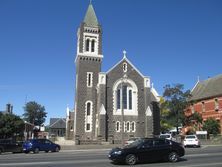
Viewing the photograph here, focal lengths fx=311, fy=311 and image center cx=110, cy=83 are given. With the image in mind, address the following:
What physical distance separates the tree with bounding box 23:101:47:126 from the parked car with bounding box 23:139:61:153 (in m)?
103

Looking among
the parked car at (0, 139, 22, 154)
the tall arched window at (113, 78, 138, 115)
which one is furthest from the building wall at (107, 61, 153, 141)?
the parked car at (0, 139, 22, 154)

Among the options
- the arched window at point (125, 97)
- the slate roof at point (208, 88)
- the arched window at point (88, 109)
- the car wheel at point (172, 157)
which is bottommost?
the car wheel at point (172, 157)

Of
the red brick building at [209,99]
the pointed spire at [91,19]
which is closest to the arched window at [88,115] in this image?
the pointed spire at [91,19]

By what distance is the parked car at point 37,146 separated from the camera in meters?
31.5

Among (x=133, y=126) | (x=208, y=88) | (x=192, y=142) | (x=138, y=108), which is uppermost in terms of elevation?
(x=208, y=88)

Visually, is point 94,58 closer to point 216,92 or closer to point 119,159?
point 216,92

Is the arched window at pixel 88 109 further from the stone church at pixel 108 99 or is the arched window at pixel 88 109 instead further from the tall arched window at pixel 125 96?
the tall arched window at pixel 125 96

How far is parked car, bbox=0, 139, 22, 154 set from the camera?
105 ft

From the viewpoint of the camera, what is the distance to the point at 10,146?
32562 mm

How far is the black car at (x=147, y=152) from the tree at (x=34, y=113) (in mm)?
118907

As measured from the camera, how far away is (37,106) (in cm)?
13375

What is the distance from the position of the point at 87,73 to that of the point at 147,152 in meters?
39.7

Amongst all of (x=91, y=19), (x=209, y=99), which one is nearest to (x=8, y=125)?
(x=91, y=19)

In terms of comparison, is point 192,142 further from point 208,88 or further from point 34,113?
point 34,113
